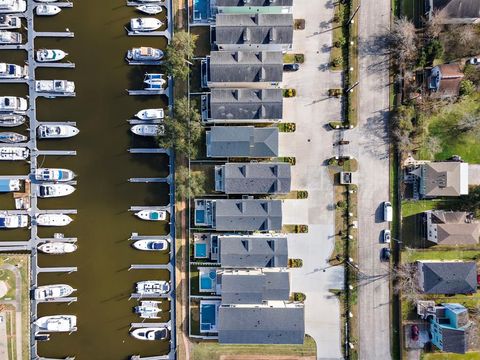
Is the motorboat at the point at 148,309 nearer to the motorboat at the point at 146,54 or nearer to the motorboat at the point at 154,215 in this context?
the motorboat at the point at 154,215

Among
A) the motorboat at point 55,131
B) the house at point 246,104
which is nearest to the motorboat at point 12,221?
the motorboat at point 55,131

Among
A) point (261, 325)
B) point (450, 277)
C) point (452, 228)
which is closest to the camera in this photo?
point (261, 325)

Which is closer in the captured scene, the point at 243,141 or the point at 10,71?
the point at 243,141

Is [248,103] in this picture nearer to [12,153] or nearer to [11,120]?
[11,120]

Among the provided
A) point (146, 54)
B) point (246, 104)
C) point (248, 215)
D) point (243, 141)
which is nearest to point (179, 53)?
point (146, 54)

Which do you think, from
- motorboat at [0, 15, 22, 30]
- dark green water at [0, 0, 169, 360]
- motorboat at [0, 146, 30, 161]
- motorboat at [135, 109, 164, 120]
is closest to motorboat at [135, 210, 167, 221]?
dark green water at [0, 0, 169, 360]
